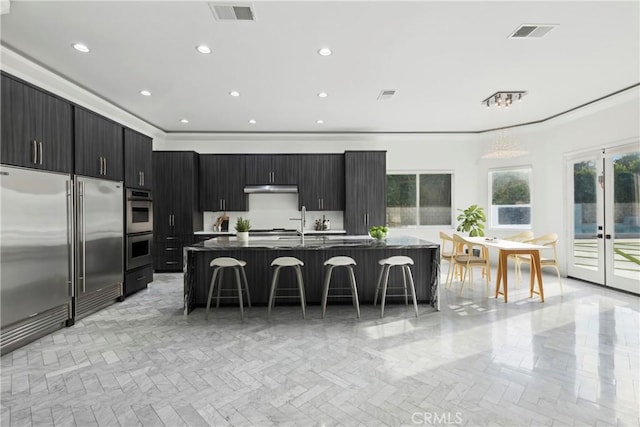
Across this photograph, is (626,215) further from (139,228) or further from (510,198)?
(139,228)

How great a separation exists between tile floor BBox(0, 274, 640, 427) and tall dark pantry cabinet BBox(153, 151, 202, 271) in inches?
98.8

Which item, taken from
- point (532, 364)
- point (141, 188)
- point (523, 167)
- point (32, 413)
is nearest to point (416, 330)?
point (532, 364)

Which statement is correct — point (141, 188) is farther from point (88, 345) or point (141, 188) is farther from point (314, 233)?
point (314, 233)

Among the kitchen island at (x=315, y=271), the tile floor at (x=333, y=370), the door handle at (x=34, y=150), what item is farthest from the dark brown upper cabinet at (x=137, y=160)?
the tile floor at (x=333, y=370)

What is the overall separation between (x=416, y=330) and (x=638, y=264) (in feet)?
13.1

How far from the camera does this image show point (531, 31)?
304 cm

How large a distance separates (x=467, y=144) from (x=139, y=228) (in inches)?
275

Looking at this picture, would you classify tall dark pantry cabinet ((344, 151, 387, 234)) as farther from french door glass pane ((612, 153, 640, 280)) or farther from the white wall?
french door glass pane ((612, 153, 640, 280))

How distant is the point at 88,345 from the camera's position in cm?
312

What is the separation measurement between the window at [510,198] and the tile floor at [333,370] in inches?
123

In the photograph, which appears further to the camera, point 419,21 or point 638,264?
point 638,264

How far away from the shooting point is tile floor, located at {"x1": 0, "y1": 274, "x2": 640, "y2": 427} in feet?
6.69

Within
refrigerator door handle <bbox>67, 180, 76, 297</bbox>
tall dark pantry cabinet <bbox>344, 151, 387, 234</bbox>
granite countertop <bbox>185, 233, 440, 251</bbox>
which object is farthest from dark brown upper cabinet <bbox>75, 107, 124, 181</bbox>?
tall dark pantry cabinet <bbox>344, 151, 387, 234</bbox>

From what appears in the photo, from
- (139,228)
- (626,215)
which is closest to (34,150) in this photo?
(139,228)
